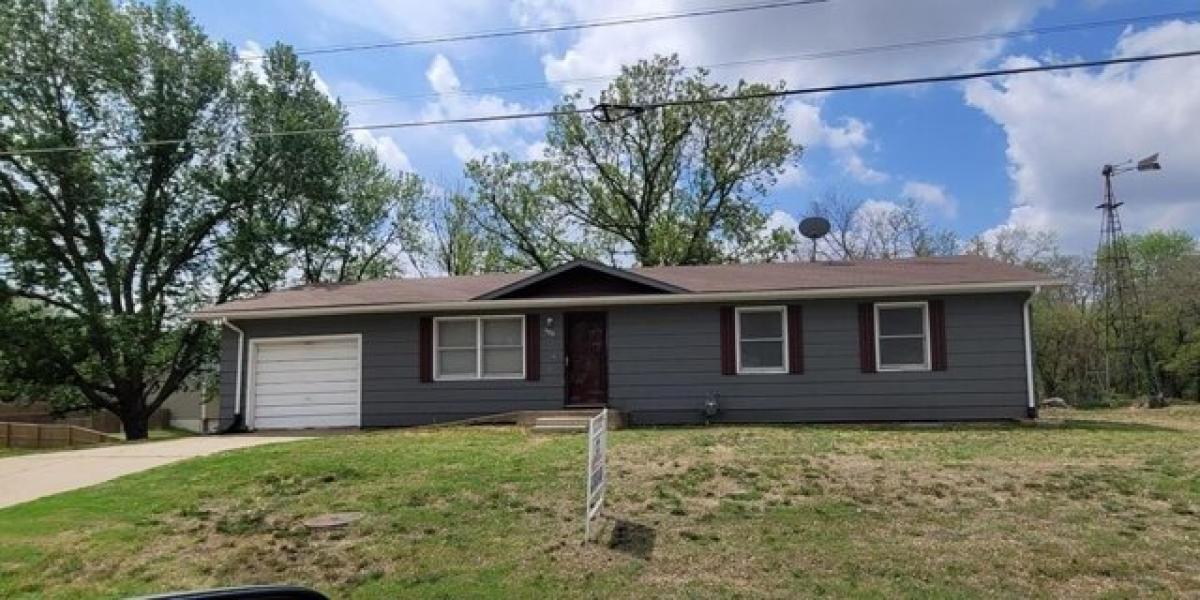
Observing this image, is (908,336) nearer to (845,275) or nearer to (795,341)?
(845,275)

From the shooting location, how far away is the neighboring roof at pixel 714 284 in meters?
14.7

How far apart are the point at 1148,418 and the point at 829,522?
1340cm

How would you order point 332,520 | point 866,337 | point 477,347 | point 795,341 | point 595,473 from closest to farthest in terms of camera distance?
point 595,473 < point 332,520 < point 866,337 < point 795,341 < point 477,347

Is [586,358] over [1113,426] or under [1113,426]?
over

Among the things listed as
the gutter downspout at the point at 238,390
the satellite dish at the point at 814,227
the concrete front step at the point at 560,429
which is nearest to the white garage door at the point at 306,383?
the gutter downspout at the point at 238,390

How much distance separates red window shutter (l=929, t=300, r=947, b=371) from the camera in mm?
14766

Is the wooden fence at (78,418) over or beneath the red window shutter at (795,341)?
beneath

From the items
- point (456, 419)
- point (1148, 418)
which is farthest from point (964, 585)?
point (1148, 418)

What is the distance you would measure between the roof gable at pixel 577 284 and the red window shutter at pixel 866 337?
136 inches

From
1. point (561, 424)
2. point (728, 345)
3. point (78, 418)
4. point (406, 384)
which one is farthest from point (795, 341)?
point (78, 418)

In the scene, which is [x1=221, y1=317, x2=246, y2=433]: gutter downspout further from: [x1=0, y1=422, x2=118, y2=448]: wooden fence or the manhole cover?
the manhole cover

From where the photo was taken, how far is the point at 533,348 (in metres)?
16.0

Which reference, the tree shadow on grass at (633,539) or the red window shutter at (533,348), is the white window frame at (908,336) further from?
the tree shadow on grass at (633,539)

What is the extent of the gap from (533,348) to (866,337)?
19.9ft
